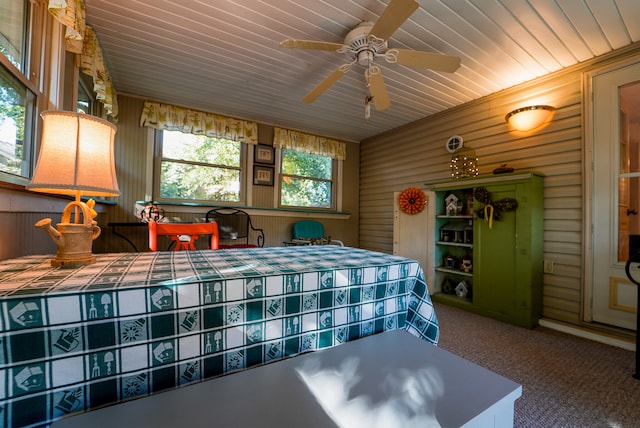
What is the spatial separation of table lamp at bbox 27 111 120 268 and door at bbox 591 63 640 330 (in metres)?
3.54

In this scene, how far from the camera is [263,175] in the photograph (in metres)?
→ 4.10

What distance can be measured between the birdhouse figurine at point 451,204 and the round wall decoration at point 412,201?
0.91ft

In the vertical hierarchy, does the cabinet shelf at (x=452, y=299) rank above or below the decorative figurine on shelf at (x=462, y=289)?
below

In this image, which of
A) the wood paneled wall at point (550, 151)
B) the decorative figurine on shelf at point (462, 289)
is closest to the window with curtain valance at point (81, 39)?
the wood paneled wall at point (550, 151)

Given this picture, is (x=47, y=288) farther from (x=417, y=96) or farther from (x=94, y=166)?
(x=417, y=96)

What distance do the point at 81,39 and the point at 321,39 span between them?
166 cm

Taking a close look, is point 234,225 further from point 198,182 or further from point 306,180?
A: point 306,180

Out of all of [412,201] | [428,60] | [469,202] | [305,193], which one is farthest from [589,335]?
[305,193]

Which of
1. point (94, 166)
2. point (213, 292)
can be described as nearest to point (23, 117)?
point (94, 166)

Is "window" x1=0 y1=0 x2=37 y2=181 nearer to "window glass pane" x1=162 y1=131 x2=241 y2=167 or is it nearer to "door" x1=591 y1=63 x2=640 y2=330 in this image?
"window glass pane" x1=162 y1=131 x2=241 y2=167

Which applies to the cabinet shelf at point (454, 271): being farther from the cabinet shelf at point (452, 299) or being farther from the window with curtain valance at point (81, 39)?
the window with curtain valance at point (81, 39)

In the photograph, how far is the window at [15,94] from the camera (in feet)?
4.07

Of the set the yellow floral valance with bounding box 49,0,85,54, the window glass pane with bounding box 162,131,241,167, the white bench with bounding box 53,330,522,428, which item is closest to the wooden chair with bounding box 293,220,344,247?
the window glass pane with bounding box 162,131,241,167

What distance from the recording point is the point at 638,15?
1877 mm
